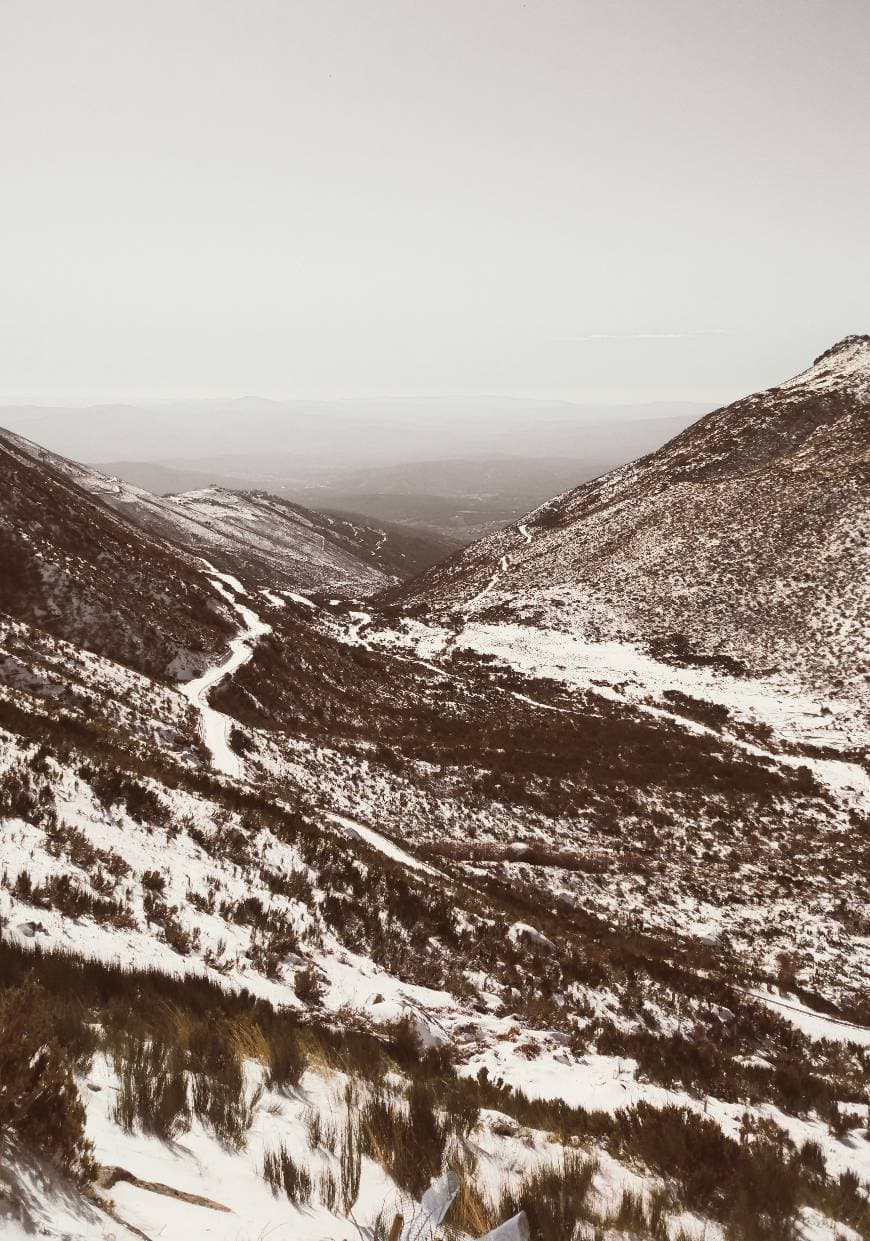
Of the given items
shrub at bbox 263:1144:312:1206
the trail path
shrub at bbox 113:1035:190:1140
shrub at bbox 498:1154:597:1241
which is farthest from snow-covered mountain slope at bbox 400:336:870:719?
shrub at bbox 113:1035:190:1140

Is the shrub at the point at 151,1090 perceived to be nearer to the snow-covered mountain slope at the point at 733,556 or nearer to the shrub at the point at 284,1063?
the shrub at the point at 284,1063

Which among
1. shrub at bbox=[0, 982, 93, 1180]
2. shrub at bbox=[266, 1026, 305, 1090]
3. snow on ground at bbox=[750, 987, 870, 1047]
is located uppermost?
shrub at bbox=[0, 982, 93, 1180]

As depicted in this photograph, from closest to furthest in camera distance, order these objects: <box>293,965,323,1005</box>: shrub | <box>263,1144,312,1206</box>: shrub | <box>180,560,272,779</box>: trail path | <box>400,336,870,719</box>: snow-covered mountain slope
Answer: <box>263,1144,312,1206</box>: shrub → <box>293,965,323,1005</box>: shrub → <box>180,560,272,779</box>: trail path → <box>400,336,870,719</box>: snow-covered mountain slope

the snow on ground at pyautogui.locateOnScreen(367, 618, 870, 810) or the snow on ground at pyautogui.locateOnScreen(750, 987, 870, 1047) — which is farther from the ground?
the snow on ground at pyautogui.locateOnScreen(367, 618, 870, 810)

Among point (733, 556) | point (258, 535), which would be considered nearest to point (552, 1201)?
point (733, 556)

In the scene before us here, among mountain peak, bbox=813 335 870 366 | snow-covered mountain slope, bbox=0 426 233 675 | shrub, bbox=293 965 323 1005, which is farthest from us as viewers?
mountain peak, bbox=813 335 870 366

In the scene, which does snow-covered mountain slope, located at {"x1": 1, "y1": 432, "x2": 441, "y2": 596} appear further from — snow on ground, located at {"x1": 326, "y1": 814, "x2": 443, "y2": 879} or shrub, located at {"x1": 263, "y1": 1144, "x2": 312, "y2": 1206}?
shrub, located at {"x1": 263, "y1": 1144, "x2": 312, "y2": 1206}

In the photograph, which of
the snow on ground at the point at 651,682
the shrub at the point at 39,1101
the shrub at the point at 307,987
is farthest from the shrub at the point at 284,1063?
the snow on ground at the point at 651,682
